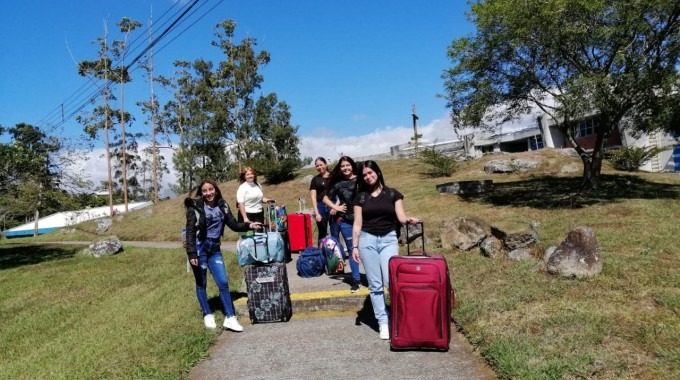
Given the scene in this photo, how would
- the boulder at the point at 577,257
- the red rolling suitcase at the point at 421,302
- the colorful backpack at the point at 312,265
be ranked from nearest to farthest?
the red rolling suitcase at the point at 421,302, the boulder at the point at 577,257, the colorful backpack at the point at 312,265

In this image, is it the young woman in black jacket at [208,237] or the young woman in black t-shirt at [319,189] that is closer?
the young woman in black jacket at [208,237]

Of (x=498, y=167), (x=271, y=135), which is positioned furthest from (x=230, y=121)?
(x=498, y=167)

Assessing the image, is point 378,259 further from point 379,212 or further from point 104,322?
point 104,322

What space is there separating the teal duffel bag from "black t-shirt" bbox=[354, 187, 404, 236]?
1.25 m

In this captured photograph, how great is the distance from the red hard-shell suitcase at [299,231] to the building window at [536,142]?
1577 inches

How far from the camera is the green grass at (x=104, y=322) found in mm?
4703

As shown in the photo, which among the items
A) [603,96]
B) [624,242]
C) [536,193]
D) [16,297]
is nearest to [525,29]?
[603,96]

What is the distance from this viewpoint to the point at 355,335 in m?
5.03

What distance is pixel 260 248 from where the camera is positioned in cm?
555

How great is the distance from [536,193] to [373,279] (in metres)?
14.2

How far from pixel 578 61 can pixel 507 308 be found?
40.5 feet

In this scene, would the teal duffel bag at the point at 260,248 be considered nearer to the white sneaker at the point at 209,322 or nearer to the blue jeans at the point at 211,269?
the blue jeans at the point at 211,269

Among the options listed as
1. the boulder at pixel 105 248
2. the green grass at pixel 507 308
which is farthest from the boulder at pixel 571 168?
the boulder at pixel 105 248

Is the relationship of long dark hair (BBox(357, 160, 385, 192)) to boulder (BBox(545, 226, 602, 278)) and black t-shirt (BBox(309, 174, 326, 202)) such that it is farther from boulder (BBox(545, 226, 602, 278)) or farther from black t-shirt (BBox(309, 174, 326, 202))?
boulder (BBox(545, 226, 602, 278))
